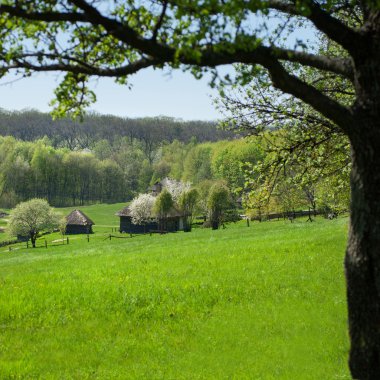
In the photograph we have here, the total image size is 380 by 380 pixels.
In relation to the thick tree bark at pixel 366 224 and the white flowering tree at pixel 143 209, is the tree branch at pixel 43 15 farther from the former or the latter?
the white flowering tree at pixel 143 209

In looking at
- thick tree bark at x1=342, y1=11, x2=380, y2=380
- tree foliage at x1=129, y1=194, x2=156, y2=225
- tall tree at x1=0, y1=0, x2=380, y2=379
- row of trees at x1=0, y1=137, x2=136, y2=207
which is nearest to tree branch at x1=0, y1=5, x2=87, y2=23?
tall tree at x1=0, y1=0, x2=380, y2=379

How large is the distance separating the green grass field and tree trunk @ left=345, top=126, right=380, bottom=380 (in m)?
1.67

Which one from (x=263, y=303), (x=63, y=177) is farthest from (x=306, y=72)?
(x=63, y=177)

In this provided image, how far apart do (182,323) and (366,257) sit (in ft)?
19.1

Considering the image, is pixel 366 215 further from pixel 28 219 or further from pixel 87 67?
pixel 28 219

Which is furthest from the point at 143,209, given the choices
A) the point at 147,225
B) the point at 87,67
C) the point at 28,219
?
the point at 87,67

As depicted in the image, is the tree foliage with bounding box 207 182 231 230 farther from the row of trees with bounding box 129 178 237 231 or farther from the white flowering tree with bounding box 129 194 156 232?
the white flowering tree with bounding box 129 194 156 232

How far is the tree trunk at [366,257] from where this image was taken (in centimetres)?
520

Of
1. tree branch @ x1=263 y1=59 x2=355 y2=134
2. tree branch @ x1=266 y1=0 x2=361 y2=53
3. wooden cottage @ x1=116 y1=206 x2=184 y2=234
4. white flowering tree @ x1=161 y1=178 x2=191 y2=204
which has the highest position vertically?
white flowering tree @ x1=161 y1=178 x2=191 y2=204

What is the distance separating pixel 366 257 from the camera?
Result: 206 inches

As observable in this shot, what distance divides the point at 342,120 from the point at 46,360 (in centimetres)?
687

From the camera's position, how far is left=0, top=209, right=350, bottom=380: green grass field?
7.68 meters

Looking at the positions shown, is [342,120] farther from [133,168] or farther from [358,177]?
[133,168]

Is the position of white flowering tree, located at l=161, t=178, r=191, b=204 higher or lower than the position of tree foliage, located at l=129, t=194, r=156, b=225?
higher
